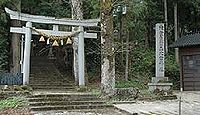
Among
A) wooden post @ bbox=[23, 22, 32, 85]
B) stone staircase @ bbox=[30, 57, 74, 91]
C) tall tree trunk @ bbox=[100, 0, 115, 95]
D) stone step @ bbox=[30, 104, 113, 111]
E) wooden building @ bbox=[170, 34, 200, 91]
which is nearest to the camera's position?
stone step @ bbox=[30, 104, 113, 111]

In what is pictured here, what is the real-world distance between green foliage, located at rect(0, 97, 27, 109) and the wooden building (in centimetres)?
1155

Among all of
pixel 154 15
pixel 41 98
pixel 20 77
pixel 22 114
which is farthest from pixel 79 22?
pixel 154 15

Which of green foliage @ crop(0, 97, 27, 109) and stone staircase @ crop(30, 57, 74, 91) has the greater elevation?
stone staircase @ crop(30, 57, 74, 91)

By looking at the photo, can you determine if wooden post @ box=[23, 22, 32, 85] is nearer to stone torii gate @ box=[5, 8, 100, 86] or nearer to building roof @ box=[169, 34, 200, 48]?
stone torii gate @ box=[5, 8, 100, 86]

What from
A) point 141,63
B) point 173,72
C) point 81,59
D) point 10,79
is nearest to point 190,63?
point 173,72

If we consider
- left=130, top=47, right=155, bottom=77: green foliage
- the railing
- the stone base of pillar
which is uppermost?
left=130, top=47, right=155, bottom=77: green foliage

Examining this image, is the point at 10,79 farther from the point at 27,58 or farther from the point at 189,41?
the point at 189,41

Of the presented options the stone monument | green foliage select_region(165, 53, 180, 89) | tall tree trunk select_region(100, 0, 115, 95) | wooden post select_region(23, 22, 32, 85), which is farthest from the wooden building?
wooden post select_region(23, 22, 32, 85)

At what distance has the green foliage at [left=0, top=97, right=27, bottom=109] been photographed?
11.8 metres

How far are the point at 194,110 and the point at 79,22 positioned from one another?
7.93 metres

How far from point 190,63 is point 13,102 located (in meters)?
12.4

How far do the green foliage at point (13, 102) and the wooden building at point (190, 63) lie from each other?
1155cm

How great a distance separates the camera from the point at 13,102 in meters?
12.2

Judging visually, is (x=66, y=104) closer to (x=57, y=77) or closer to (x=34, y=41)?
(x=57, y=77)
